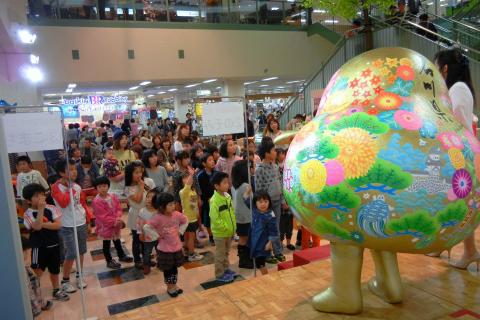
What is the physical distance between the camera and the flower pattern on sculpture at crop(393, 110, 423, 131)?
187 cm

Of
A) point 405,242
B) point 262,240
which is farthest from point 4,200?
point 262,240

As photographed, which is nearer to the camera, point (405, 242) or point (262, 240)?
point (405, 242)

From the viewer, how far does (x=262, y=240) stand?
4.05m

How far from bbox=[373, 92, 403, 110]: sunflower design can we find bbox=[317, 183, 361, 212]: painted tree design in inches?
17.1

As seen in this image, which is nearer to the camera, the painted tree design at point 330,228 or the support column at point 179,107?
the painted tree design at point 330,228

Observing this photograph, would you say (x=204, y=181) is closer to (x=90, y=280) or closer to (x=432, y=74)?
(x=90, y=280)

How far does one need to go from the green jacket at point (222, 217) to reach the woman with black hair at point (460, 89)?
1.90 m

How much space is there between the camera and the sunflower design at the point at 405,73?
6.63 feet

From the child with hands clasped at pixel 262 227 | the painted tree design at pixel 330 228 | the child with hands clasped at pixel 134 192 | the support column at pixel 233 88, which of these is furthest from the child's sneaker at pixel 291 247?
the support column at pixel 233 88

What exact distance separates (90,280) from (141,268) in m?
0.53

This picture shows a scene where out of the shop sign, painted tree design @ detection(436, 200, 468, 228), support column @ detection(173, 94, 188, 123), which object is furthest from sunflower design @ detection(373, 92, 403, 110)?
support column @ detection(173, 94, 188, 123)

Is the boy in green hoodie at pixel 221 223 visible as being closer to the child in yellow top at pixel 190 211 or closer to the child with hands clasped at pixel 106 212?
the child in yellow top at pixel 190 211

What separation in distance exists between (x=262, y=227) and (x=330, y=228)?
6.80 feet

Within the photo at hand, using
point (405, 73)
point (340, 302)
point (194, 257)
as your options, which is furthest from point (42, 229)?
point (405, 73)
